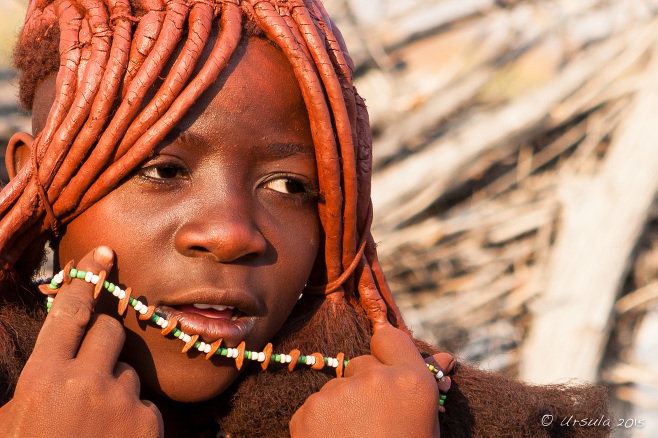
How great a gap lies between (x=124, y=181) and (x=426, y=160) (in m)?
3.10

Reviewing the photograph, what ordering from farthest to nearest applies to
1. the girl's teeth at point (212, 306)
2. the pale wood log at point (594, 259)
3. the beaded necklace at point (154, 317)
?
1. the pale wood log at point (594, 259)
2. the girl's teeth at point (212, 306)
3. the beaded necklace at point (154, 317)

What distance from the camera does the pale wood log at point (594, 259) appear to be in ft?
14.6

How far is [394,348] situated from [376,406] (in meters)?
0.23

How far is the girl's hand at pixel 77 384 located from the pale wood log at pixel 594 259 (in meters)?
3.48

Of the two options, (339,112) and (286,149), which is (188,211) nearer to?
(286,149)

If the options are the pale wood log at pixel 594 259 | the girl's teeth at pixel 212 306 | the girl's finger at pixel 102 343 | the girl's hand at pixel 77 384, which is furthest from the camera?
the pale wood log at pixel 594 259

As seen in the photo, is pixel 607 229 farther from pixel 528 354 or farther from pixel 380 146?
pixel 380 146

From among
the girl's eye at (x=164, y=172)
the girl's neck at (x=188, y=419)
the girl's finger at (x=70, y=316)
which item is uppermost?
the girl's eye at (x=164, y=172)

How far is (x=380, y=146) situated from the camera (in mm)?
4535

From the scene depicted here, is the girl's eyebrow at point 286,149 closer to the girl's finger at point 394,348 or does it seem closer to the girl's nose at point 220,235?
the girl's nose at point 220,235

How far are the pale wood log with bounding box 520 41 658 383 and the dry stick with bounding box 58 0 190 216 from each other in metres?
3.46

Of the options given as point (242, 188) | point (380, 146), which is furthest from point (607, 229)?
point (242, 188)

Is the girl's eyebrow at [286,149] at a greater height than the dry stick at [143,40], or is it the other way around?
the dry stick at [143,40]

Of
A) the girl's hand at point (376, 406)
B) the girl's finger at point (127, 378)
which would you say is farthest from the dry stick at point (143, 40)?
the girl's hand at point (376, 406)
